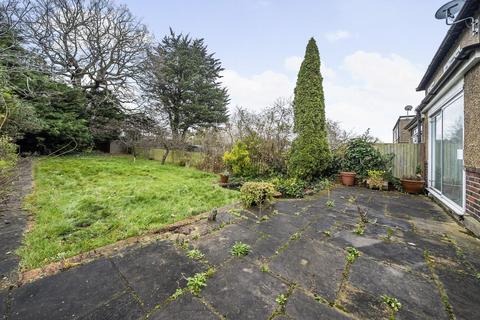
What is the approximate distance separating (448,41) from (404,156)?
3.51m

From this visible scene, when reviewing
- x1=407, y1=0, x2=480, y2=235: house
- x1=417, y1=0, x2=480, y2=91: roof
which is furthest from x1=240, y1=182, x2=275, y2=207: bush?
x1=417, y1=0, x2=480, y2=91: roof

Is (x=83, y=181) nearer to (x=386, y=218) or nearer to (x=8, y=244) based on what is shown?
(x=8, y=244)

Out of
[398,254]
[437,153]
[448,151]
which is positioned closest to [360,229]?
[398,254]

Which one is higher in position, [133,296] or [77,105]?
[77,105]

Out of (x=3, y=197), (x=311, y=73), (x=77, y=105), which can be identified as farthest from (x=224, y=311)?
(x=77, y=105)

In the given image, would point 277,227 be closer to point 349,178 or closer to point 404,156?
point 349,178

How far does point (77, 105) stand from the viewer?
1350 cm

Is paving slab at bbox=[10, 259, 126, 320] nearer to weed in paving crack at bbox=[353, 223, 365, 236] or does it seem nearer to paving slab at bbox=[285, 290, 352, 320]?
paving slab at bbox=[285, 290, 352, 320]

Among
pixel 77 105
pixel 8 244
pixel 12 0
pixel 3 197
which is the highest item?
pixel 77 105

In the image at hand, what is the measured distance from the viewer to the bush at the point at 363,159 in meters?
7.13

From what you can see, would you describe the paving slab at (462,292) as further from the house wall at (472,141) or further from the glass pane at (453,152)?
the glass pane at (453,152)

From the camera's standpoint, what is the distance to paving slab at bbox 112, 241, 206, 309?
1.74 meters

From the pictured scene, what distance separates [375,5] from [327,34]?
151 centimetres

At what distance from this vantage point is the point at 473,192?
10.8ft
